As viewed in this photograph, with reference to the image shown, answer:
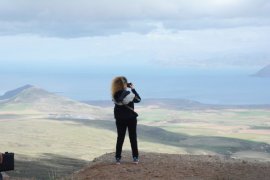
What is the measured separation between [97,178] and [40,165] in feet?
377

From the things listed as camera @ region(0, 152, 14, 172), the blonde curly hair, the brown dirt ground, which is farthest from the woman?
camera @ region(0, 152, 14, 172)

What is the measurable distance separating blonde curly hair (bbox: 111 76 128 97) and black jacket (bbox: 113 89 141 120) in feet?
0.38

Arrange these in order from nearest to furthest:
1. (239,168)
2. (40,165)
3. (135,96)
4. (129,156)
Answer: (135,96), (239,168), (129,156), (40,165)

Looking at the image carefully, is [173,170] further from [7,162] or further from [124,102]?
[7,162]

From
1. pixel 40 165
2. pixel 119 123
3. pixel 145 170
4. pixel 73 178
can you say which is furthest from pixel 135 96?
pixel 40 165

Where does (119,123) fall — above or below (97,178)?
above

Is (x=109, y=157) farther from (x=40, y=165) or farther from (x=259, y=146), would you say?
(x=259, y=146)

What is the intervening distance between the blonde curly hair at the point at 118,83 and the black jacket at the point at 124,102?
4.6 inches

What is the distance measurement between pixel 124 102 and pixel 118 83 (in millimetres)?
632

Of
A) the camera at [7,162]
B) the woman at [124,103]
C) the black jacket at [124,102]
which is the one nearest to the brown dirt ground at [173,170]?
the woman at [124,103]

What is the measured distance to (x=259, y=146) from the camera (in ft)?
640

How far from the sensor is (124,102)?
16.6 metres

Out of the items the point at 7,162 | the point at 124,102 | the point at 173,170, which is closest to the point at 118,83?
the point at 124,102

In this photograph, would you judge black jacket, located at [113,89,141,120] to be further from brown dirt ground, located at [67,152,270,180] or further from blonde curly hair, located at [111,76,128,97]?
brown dirt ground, located at [67,152,270,180]
